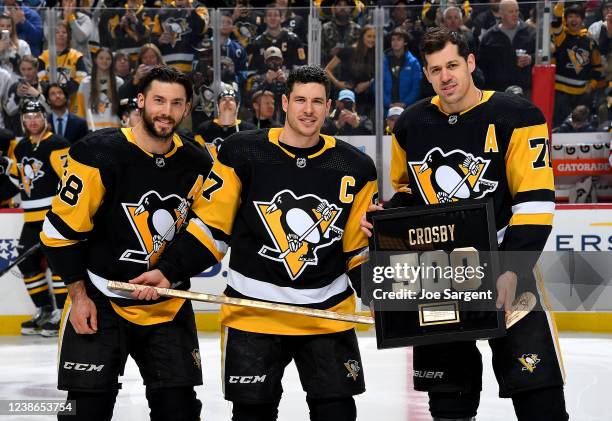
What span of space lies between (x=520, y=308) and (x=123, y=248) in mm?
1294

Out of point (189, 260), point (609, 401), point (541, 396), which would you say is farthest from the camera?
point (609, 401)

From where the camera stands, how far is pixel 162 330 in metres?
3.62

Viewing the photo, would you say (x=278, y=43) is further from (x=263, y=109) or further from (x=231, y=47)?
(x=263, y=109)

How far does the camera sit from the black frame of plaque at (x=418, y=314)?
10.7 feet

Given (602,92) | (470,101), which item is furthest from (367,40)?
(470,101)

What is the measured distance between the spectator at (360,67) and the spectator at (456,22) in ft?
1.62

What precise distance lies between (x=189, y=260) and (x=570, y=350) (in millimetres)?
3446

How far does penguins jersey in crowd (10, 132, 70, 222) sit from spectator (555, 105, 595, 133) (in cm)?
328

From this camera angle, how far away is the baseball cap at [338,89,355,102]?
737 centimetres

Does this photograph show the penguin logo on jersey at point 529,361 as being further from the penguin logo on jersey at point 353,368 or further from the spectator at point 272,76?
the spectator at point 272,76

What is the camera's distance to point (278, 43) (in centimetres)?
752

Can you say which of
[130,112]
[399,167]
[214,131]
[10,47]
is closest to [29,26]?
[10,47]

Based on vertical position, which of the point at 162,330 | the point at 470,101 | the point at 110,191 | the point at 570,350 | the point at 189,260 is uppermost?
the point at 470,101

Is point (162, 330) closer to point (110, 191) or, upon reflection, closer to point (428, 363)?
point (110, 191)
